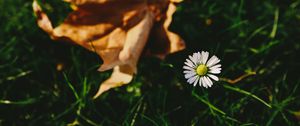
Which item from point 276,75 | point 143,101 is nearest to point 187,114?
point 143,101

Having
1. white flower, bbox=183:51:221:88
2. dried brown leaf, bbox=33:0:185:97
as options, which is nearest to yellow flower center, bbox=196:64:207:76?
white flower, bbox=183:51:221:88

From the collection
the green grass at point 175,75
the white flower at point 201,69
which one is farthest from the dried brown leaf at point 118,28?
the white flower at point 201,69

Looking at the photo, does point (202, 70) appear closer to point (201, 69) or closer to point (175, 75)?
point (201, 69)

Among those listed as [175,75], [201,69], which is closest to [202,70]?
[201,69]

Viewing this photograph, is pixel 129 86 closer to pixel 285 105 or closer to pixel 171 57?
pixel 171 57

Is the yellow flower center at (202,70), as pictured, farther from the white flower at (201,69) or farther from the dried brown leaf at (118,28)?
the dried brown leaf at (118,28)

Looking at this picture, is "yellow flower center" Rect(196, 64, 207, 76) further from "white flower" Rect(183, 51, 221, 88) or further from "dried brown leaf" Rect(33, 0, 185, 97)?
"dried brown leaf" Rect(33, 0, 185, 97)

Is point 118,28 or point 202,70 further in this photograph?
point 118,28

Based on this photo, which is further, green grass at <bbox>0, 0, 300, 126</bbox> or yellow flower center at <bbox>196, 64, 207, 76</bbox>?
green grass at <bbox>0, 0, 300, 126</bbox>
